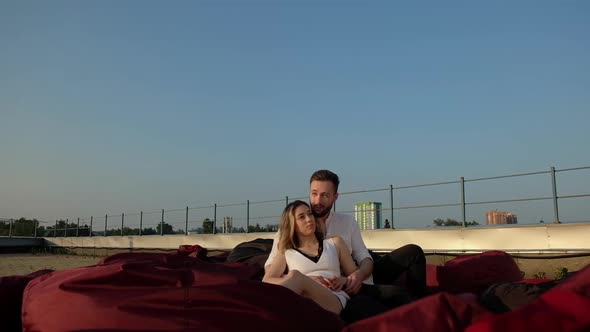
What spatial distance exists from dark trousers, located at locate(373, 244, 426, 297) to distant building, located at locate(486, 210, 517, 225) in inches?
199

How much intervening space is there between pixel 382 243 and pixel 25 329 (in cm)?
707

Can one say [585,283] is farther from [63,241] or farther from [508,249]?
[63,241]

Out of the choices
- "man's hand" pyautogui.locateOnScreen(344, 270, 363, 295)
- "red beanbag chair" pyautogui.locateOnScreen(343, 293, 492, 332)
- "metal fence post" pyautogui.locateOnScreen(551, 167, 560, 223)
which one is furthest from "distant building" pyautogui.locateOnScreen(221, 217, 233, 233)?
"red beanbag chair" pyautogui.locateOnScreen(343, 293, 492, 332)

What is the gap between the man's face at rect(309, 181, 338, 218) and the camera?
341 centimetres

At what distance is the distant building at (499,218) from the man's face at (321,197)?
545 centimetres

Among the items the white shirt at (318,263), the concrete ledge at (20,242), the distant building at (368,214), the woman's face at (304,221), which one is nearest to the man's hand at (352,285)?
the white shirt at (318,263)

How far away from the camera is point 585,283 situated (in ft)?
4.51

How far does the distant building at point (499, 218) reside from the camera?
8.00 m

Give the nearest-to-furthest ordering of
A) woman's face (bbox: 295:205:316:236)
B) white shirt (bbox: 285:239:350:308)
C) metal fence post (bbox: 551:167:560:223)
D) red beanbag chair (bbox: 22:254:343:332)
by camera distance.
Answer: red beanbag chair (bbox: 22:254:343:332) < white shirt (bbox: 285:239:350:308) < woman's face (bbox: 295:205:316:236) < metal fence post (bbox: 551:167:560:223)

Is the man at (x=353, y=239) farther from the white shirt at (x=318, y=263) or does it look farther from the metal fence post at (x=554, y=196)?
the metal fence post at (x=554, y=196)

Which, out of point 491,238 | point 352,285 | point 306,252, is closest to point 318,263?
point 306,252

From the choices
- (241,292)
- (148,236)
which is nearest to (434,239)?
(241,292)

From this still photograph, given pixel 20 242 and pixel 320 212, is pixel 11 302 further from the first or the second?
pixel 20 242

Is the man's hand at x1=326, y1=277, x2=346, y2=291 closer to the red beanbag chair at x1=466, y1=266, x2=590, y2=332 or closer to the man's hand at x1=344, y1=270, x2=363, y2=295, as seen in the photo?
the man's hand at x1=344, y1=270, x2=363, y2=295
